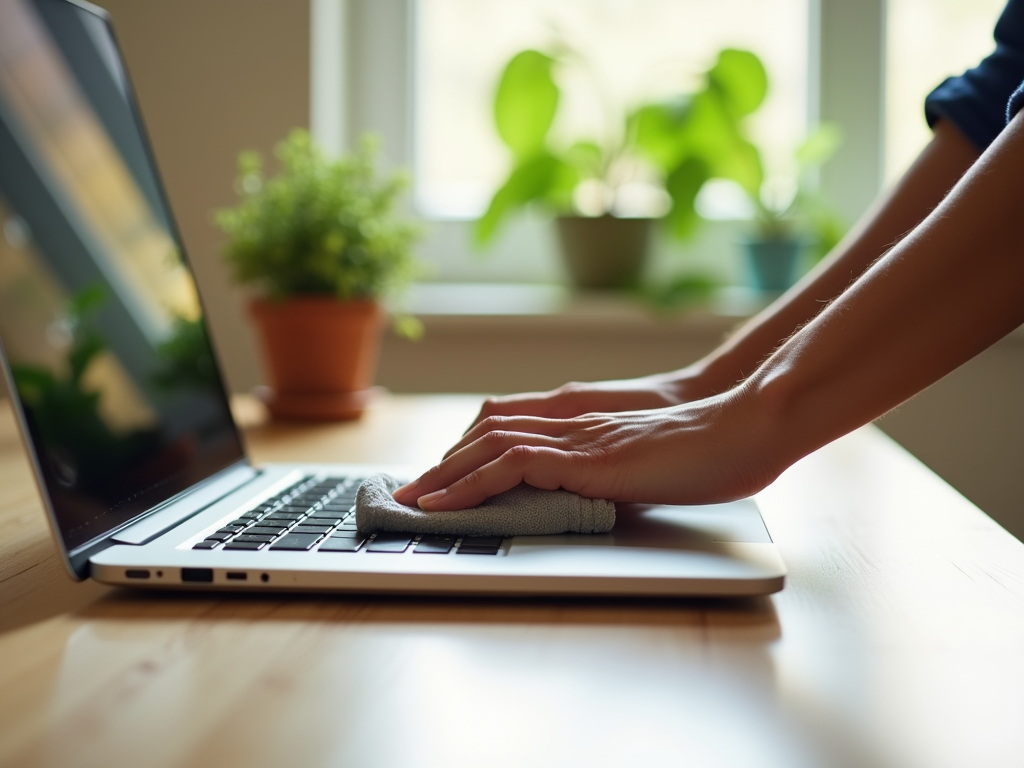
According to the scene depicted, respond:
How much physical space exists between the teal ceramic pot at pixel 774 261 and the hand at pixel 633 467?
44.4 inches

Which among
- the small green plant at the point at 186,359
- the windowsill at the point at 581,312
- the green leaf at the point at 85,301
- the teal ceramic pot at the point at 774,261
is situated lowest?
the windowsill at the point at 581,312

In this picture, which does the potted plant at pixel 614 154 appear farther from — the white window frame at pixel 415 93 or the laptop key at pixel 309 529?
the laptop key at pixel 309 529

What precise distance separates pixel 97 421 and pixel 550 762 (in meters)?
0.42

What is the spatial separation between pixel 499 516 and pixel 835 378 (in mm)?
233

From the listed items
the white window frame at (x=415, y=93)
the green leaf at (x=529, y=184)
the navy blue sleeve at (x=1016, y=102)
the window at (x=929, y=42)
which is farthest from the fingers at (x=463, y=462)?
the window at (x=929, y=42)

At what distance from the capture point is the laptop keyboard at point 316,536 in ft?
1.90

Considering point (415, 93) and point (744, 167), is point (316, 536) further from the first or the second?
point (415, 93)

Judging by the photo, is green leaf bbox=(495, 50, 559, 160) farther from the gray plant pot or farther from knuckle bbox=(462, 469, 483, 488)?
knuckle bbox=(462, 469, 483, 488)

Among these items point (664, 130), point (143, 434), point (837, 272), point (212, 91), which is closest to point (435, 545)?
point (143, 434)

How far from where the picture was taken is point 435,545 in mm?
588

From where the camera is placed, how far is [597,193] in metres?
1.79

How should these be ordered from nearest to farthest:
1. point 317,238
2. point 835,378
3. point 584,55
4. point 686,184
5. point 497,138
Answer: point 835,378
point 317,238
point 686,184
point 497,138
point 584,55

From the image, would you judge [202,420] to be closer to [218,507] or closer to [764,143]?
[218,507]

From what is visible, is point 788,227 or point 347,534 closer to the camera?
point 347,534
